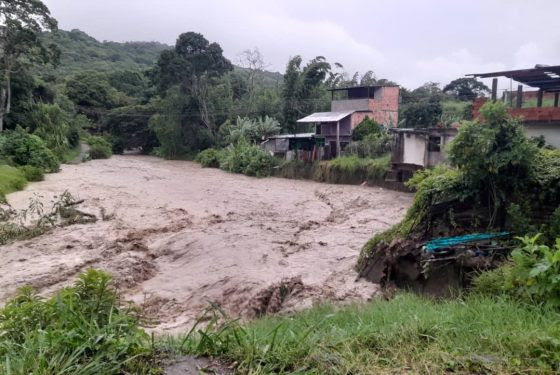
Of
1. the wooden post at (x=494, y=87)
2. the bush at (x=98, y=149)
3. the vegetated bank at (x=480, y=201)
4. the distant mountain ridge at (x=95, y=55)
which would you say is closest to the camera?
the vegetated bank at (x=480, y=201)

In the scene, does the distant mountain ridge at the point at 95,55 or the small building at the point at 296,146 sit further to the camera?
the distant mountain ridge at the point at 95,55

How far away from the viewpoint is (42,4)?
3244 cm

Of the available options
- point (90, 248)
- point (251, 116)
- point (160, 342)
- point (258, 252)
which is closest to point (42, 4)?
point (251, 116)

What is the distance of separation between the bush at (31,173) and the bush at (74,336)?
24986 millimetres

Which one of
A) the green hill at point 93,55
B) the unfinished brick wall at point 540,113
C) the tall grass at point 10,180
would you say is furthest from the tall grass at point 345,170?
the green hill at point 93,55

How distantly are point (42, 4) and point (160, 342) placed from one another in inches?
1435

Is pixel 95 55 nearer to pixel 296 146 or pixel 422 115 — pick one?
pixel 296 146

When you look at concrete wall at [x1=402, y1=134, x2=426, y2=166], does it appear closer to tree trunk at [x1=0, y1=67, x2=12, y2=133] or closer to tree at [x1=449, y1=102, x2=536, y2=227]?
tree at [x1=449, y1=102, x2=536, y2=227]

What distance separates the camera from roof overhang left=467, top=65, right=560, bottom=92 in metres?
15.8

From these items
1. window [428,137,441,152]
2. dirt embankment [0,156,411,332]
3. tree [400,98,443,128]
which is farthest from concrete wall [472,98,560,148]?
tree [400,98,443,128]

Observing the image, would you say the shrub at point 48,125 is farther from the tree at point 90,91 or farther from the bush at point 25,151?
the tree at point 90,91

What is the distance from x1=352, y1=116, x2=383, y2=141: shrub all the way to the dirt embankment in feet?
26.3

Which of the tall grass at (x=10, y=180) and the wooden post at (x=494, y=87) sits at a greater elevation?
the wooden post at (x=494, y=87)

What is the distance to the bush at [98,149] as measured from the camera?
45.1 metres
